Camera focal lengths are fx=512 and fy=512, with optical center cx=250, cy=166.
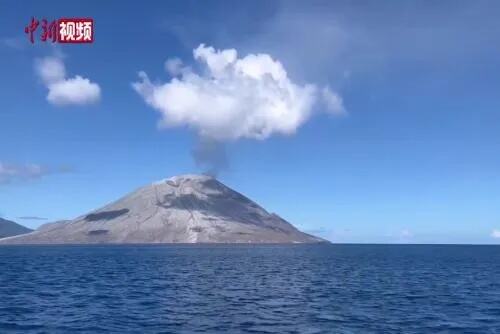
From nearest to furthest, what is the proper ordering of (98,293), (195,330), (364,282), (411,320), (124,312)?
1. (195,330)
2. (411,320)
3. (124,312)
4. (98,293)
5. (364,282)

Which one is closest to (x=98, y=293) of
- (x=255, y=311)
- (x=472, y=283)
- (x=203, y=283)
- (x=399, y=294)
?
(x=203, y=283)

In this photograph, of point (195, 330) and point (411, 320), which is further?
point (411, 320)

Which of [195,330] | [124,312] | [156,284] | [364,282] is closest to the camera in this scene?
[195,330]

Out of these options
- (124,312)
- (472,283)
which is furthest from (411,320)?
(472,283)

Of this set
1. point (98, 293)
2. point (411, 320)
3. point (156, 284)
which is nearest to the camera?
point (411, 320)

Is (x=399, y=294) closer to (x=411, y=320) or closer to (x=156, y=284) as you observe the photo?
(x=411, y=320)

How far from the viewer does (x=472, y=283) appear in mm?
94312

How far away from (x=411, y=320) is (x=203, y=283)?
4497cm

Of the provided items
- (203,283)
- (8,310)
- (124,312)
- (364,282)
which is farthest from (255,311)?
→ (364,282)

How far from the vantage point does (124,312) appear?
55156mm

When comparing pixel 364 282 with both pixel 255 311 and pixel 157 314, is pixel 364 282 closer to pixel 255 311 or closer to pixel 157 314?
pixel 255 311

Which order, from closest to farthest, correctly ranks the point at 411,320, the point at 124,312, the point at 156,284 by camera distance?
1. the point at 411,320
2. the point at 124,312
3. the point at 156,284

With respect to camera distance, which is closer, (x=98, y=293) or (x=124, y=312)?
(x=124, y=312)

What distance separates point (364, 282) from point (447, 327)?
147 ft
